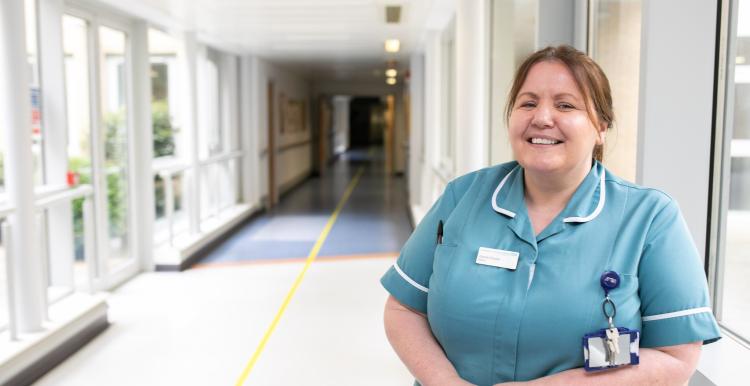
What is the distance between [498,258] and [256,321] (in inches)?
165

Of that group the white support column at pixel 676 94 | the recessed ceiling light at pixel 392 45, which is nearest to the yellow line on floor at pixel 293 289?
the recessed ceiling light at pixel 392 45

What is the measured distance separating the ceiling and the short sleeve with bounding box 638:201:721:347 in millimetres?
5119

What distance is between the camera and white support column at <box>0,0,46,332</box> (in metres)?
4.14

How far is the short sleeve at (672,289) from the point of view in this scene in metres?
1.29

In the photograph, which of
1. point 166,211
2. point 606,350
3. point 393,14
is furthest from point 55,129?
point 606,350

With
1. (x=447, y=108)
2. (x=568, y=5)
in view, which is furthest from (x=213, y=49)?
(x=568, y=5)

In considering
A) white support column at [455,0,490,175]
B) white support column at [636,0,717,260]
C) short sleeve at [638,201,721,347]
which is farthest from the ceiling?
short sleeve at [638,201,721,347]

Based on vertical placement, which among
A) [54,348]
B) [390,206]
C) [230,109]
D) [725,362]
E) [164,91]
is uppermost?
[164,91]

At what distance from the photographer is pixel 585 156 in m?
1.42

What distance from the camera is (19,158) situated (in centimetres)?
417

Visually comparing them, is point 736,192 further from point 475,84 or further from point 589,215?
point 475,84

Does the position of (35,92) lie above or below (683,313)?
above

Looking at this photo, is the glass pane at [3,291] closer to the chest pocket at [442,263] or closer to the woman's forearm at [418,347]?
the woman's forearm at [418,347]

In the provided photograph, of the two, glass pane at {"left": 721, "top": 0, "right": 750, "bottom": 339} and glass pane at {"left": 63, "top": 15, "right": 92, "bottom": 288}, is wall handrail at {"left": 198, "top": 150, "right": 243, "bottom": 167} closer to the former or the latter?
glass pane at {"left": 63, "top": 15, "right": 92, "bottom": 288}
